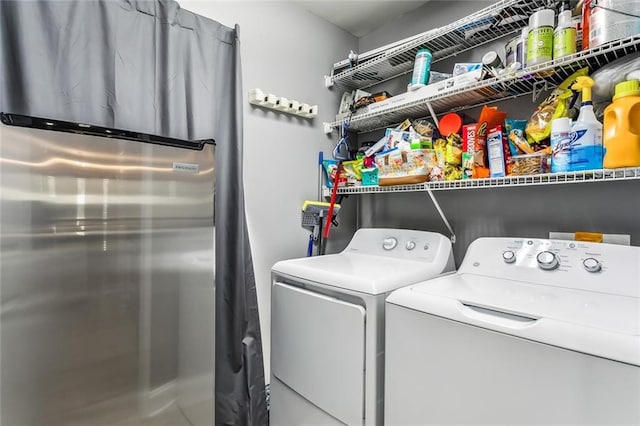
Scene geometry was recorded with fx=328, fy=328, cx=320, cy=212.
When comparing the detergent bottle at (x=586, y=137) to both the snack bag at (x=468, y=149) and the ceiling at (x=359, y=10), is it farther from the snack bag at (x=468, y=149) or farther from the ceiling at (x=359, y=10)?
the ceiling at (x=359, y=10)

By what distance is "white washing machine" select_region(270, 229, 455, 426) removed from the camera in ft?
3.99

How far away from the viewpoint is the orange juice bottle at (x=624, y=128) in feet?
3.36

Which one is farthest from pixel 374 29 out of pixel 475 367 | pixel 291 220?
pixel 475 367

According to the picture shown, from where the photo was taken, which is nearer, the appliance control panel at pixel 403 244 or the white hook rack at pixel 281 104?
the appliance control panel at pixel 403 244

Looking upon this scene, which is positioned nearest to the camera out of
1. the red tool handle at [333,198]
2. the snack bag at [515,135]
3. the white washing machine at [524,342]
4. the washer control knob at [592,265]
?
the white washing machine at [524,342]

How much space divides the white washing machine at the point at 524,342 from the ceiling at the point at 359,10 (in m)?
1.68

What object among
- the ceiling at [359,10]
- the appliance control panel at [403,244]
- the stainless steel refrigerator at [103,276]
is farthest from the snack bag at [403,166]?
the ceiling at [359,10]

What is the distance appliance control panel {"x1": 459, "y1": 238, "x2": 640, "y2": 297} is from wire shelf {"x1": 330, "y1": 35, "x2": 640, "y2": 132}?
2.21 ft

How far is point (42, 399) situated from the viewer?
978 millimetres

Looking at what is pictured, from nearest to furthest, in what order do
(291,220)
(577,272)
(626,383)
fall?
(626,383), (577,272), (291,220)

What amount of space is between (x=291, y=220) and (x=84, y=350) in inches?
49.4

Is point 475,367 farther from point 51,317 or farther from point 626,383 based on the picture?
point 51,317

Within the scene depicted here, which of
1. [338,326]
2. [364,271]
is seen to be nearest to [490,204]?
[364,271]

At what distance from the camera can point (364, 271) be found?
55.9 inches
